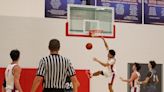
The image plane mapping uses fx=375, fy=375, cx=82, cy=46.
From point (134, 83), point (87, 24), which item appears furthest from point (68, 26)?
point (134, 83)

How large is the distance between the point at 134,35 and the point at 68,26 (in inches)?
93.2

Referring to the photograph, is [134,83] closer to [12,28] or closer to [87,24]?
[87,24]

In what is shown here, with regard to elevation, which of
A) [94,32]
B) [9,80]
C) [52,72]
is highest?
[94,32]

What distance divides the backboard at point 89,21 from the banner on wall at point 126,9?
819 millimetres

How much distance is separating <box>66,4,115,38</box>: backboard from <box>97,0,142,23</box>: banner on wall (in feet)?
2.69

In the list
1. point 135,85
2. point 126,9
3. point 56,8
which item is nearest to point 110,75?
point 135,85

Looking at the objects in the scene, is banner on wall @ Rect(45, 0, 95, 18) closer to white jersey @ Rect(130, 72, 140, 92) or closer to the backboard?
the backboard

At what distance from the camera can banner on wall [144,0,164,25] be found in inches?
461

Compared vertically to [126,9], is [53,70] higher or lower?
lower

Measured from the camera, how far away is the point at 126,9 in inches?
453

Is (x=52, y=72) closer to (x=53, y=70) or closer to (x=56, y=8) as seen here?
(x=53, y=70)

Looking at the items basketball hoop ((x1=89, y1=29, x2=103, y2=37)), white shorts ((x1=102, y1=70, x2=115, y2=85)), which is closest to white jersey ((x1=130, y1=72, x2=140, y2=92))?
white shorts ((x1=102, y1=70, x2=115, y2=85))

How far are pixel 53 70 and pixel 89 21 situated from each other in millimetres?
4529

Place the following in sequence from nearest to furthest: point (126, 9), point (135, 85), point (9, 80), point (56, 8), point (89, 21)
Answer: point (9, 80) < point (89, 21) < point (56, 8) < point (135, 85) < point (126, 9)
